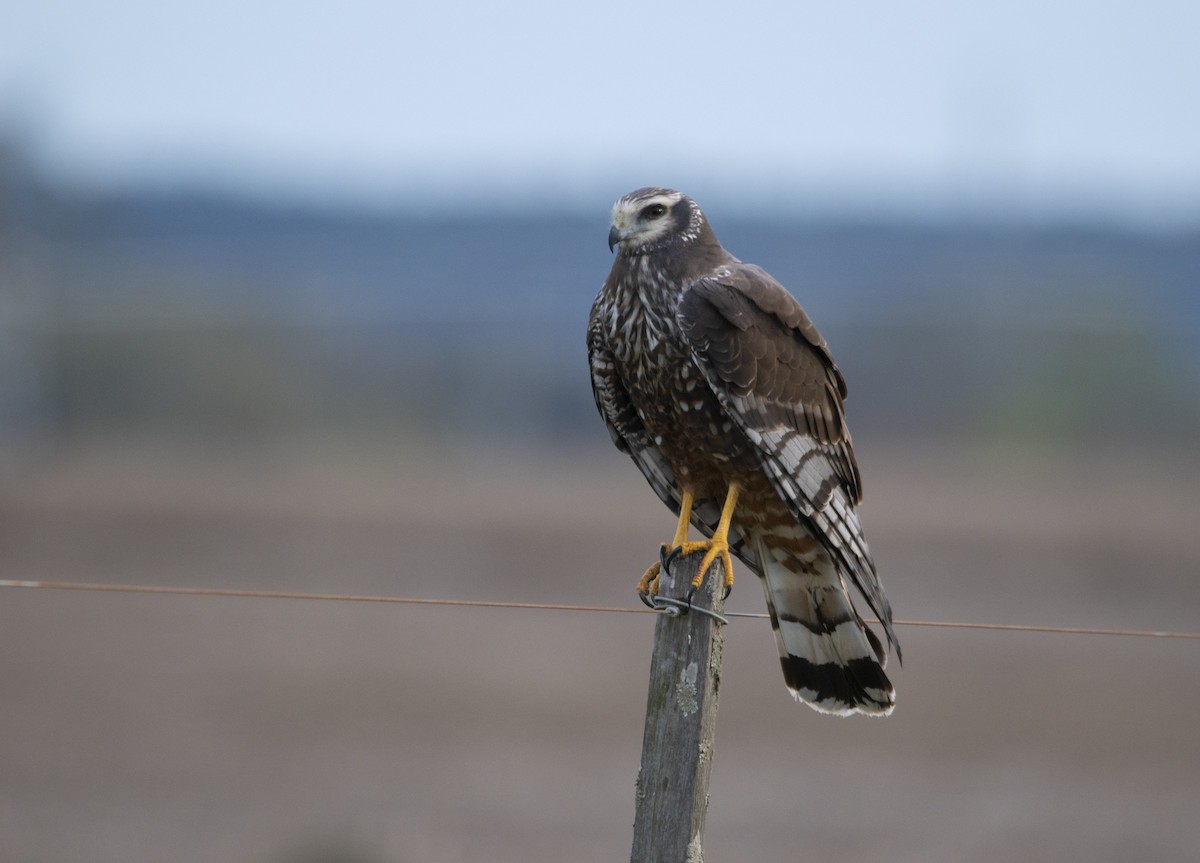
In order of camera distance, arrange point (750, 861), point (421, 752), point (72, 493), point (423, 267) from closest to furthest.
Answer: point (750, 861), point (421, 752), point (72, 493), point (423, 267)

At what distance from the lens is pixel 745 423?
4.54 metres

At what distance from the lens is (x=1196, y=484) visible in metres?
24.3

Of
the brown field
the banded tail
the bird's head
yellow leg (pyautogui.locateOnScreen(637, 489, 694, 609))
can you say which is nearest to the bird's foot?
yellow leg (pyautogui.locateOnScreen(637, 489, 694, 609))

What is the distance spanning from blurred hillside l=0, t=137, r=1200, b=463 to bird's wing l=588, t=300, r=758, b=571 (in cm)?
2719

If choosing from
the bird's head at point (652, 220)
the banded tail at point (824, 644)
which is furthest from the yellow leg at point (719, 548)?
the bird's head at point (652, 220)

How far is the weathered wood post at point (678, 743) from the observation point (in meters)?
3.50

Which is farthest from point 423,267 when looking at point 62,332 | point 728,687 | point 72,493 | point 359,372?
point 728,687

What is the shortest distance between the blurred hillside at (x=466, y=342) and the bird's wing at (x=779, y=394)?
2717 cm

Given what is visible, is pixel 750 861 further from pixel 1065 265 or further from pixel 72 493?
pixel 1065 265

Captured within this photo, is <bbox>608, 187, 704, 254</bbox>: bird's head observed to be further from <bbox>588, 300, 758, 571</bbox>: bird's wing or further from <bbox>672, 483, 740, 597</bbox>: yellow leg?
<bbox>672, 483, 740, 597</bbox>: yellow leg

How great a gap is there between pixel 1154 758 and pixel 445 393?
106ft

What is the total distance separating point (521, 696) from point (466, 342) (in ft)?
123

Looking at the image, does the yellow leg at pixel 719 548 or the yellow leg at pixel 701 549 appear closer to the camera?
the yellow leg at pixel 719 548

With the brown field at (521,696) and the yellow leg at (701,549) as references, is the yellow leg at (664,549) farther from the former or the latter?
the brown field at (521,696)
